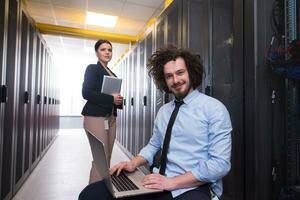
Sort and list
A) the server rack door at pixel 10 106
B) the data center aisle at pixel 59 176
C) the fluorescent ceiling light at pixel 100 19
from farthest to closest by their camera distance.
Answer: the fluorescent ceiling light at pixel 100 19 → the data center aisle at pixel 59 176 → the server rack door at pixel 10 106

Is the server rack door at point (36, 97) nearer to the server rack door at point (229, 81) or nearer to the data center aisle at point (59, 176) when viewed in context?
the data center aisle at point (59, 176)

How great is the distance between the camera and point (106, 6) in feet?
13.2

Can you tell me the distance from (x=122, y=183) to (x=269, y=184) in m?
0.81

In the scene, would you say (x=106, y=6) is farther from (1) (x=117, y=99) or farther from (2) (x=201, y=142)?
(2) (x=201, y=142)

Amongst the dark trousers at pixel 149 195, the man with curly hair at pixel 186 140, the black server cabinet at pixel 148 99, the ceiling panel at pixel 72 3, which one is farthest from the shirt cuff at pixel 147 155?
the ceiling panel at pixel 72 3

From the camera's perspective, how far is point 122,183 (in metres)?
1.00

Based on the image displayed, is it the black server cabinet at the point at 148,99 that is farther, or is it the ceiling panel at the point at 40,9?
the ceiling panel at the point at 40,9

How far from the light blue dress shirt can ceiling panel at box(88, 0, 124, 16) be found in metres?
3.26

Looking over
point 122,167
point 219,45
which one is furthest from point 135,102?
point 122,167

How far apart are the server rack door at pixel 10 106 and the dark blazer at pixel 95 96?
753mm

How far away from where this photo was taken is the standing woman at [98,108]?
6.34ft

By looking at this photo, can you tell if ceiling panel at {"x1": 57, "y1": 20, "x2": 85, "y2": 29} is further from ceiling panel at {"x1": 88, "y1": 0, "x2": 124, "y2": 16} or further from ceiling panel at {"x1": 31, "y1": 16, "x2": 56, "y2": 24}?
ceiling panel at {"x1": 88, "y1": 0, "x2": 124, "y2": 16}

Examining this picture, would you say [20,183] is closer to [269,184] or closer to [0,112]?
[0,112]

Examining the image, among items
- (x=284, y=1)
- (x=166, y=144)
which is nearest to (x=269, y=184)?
(x=166, y=144)
